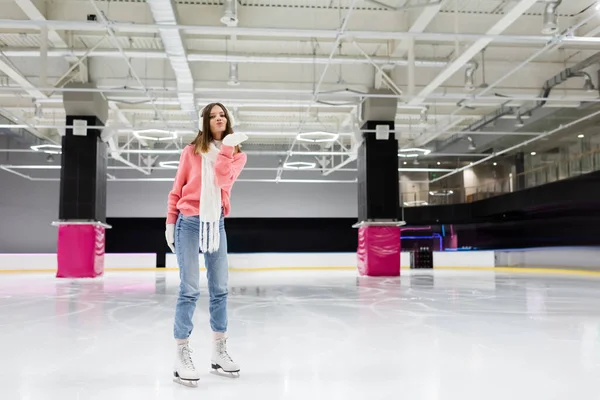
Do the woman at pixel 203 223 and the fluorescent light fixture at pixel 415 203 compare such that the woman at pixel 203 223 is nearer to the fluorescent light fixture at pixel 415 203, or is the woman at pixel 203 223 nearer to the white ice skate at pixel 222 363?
the white ice skate at pixel 222 363

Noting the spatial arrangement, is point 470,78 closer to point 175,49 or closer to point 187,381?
point 175,49

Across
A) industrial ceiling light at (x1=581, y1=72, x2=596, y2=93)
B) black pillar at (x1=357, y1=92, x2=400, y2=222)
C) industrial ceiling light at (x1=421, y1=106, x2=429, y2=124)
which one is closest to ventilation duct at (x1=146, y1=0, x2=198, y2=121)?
black pillar at (x1=357, y1=92, x2=400, y2=222)

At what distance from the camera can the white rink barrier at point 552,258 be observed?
70.7 ft

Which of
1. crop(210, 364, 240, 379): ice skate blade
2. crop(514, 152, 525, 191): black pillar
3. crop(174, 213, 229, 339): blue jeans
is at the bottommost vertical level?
crop(210, 364, 240, 379): ice skate blade

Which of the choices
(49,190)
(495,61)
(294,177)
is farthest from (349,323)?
(49,190)

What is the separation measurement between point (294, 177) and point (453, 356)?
25.4 metres

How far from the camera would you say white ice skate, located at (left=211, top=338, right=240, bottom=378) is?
3.17 metres

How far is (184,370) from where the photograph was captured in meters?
3.00

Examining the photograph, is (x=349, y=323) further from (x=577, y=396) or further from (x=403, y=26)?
(x=403, y=26)

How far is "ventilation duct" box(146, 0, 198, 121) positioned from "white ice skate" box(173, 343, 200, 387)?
731cm

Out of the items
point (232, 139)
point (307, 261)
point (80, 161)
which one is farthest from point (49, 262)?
point (232, 139)

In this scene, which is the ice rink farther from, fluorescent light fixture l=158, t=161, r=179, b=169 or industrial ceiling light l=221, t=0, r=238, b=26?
fluorescent light fixture l=158, t=161, r=179, b=169

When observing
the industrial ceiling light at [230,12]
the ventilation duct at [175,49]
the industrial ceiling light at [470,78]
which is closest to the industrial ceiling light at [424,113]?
the industrial ceiling light at [470,78]

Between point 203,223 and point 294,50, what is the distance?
1233 cm
